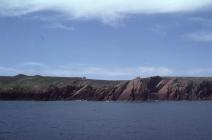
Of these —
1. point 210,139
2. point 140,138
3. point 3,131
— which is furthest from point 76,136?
point 210,139

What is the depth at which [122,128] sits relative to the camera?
74.2 metres

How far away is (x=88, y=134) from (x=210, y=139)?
17.8 m

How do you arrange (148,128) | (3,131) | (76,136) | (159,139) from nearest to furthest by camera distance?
(159,139) → (76,136) → (3,131) → (148,128)

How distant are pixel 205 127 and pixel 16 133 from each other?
31495 mm

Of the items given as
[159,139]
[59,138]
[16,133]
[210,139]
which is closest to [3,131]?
[16,133]

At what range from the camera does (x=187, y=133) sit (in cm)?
6606

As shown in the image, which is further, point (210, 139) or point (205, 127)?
point (205, 127)

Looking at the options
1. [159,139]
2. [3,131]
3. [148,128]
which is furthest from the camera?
[148,128]

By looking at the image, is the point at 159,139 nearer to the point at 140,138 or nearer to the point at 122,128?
the point at 140,138

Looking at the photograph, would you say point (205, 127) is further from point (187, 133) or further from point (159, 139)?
point (159, 139)

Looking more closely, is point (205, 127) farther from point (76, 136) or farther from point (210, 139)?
point (76, 136)

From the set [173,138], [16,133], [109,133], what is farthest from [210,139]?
[16,133]

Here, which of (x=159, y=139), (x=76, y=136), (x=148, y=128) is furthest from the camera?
(x=148, y=128)

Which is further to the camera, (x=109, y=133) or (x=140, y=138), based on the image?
(x=109, y=133)
